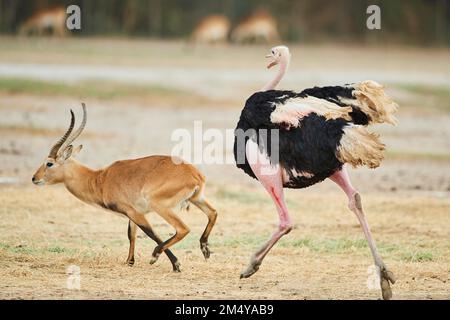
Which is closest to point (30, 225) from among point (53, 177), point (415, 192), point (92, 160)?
point (53, 177)

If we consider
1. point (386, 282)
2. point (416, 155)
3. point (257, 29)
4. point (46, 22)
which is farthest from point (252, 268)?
point (257, 29)

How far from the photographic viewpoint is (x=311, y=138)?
8.38 m

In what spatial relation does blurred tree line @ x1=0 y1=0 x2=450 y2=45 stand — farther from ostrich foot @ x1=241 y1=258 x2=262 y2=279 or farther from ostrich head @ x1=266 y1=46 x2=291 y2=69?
ostrich foot @ x1=241 y1=258 x2=262 y2=279

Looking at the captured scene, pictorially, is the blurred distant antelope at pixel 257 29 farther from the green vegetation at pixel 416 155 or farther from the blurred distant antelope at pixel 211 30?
the green vegetation at pixel 416 155

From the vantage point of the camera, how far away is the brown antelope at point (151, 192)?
912 centimetres

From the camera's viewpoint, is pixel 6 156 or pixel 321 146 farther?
pixel 6 156

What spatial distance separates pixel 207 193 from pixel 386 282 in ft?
15.1

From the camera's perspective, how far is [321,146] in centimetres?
831

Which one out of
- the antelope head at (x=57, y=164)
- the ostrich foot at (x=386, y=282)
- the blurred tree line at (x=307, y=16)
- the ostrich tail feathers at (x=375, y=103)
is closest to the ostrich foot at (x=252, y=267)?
the ostrich foot at (x=386, y=282)

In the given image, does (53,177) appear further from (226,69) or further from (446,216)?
(226,69)

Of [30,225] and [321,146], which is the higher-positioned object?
[321,146]

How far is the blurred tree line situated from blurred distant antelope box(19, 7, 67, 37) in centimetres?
70

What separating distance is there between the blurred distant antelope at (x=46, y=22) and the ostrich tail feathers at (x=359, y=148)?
59.1ft

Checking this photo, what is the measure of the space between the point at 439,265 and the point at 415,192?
377cm
